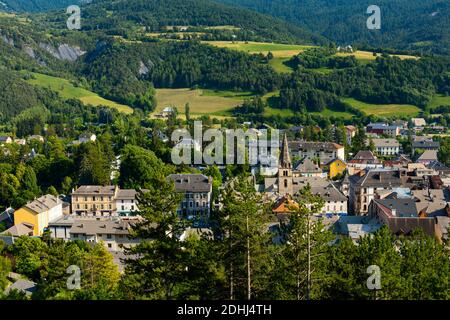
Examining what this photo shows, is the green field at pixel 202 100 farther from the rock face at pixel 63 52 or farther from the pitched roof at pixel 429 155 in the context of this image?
the pitched roof at pixel 429 155

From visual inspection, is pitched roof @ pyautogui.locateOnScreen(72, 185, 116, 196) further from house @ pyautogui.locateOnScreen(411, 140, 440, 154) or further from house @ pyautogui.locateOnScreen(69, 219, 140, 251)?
house @ pyautogui.locateOnScreen(411, 140, 440, 154)

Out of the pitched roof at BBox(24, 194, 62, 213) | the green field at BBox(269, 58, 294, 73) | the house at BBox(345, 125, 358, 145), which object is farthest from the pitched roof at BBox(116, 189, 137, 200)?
the green field at BBox(269, 58, 294, 73)

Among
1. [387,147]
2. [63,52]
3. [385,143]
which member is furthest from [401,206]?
[63,52]

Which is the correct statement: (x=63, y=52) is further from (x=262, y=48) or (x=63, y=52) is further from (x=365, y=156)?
(x=365, y=156)

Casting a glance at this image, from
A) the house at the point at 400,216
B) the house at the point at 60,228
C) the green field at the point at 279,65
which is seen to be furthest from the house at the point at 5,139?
the green field at the point at 279,65

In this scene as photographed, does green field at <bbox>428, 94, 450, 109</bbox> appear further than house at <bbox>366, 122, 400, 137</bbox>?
Yes

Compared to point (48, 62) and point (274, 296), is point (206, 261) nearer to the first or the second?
point (274, 296)
